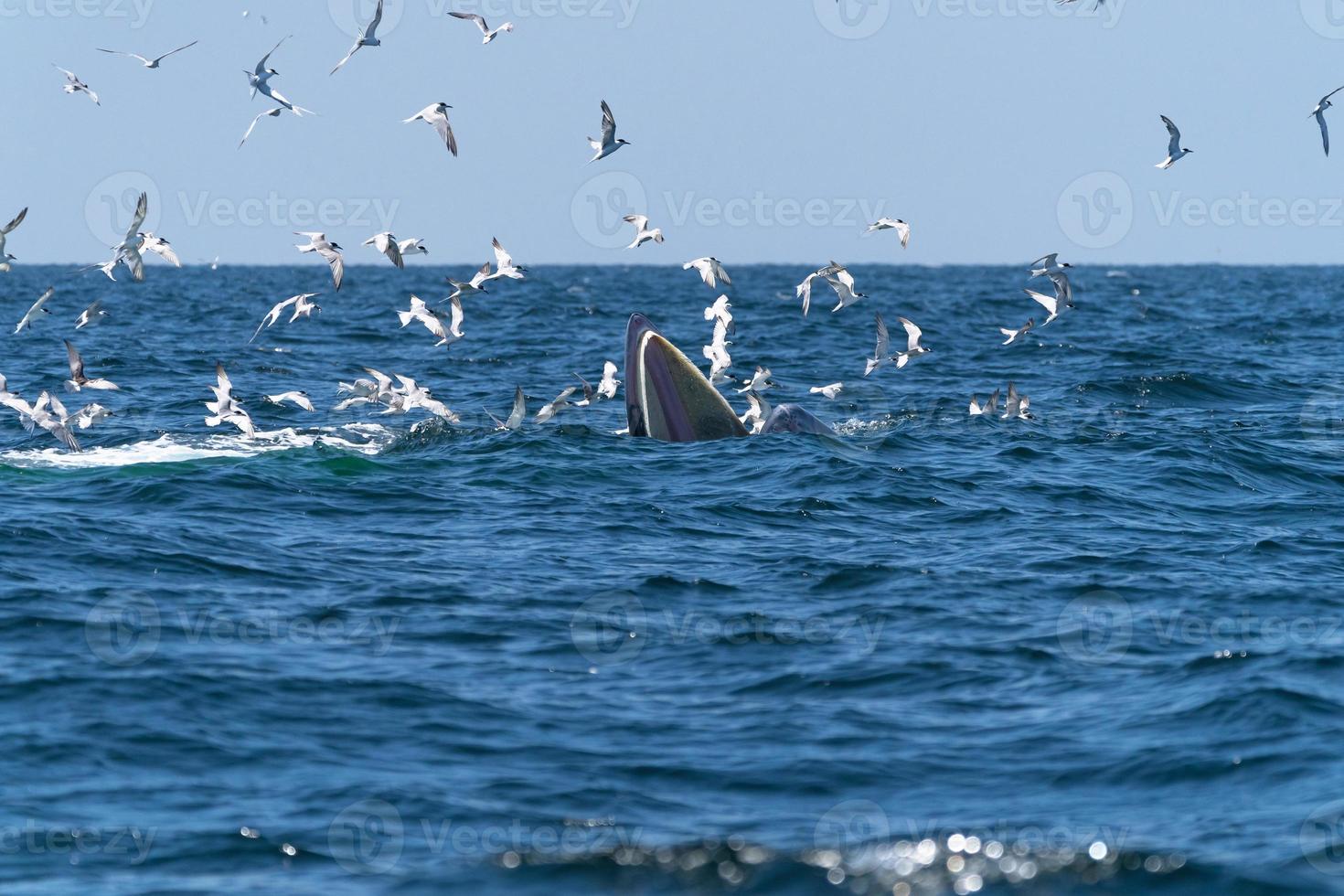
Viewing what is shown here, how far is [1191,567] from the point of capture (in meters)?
17.6

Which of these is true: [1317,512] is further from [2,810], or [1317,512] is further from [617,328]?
[617,328]

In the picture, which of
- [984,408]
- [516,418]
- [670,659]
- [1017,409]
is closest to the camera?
[670,659]

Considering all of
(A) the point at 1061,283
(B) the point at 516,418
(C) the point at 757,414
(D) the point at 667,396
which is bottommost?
(C) the point at 757,414

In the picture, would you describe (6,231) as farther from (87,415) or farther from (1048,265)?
(1048,265)

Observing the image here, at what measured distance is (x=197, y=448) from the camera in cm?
2491

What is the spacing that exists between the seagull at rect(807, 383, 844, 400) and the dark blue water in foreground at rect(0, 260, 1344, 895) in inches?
37.7

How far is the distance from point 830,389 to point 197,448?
444 inches

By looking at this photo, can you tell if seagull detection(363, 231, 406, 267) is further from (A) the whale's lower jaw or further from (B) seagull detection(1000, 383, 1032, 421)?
(B) seagull detection(1000, 383, 1032, 421)

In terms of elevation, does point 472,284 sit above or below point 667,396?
above

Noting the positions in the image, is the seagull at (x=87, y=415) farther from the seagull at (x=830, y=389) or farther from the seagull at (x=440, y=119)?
the seagull at (x=830, y=389)

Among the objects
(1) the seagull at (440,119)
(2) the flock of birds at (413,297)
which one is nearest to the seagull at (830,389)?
(2) the flock of birds at (413,297)

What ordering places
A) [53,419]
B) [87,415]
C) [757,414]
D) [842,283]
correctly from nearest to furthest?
1. [53,419]
2. [87,415]
3. [757,414]
4. [842,283]

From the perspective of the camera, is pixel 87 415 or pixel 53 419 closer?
pixel 53 419

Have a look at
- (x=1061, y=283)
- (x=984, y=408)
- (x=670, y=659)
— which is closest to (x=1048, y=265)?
(x=1061, y=283)
